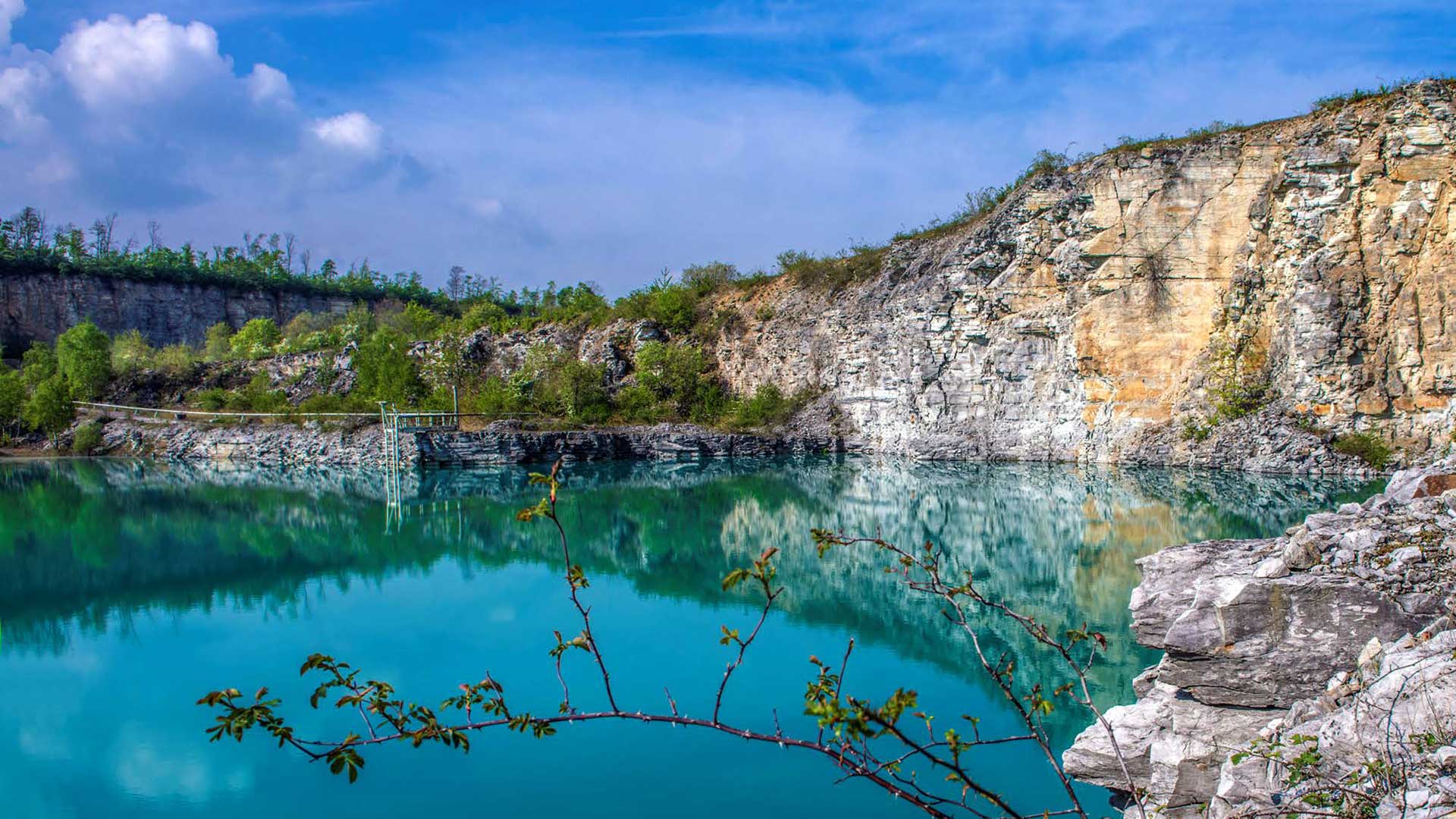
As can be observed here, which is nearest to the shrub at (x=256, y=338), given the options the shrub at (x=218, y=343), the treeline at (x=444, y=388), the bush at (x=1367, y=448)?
the shrub at (x=218, y=343)

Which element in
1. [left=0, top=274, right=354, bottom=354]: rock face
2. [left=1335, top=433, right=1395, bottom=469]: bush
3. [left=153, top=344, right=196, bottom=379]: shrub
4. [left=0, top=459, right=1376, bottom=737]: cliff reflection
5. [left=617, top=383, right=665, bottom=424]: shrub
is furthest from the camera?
[left=0, top=274, right=354, bottom=354]: rock face

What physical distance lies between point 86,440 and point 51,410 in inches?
125

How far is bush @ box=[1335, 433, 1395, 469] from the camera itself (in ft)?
76.2

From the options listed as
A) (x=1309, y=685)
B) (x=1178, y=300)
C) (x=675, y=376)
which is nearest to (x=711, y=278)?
(x=675, y=376)

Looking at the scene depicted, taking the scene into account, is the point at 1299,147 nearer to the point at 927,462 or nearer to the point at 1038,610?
the point at 927,462

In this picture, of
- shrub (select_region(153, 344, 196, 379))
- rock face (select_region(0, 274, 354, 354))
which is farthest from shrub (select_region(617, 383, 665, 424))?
rock face (select_region(0, 274, 354, 354))

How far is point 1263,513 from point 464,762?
623 inches

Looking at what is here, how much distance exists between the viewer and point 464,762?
762cm

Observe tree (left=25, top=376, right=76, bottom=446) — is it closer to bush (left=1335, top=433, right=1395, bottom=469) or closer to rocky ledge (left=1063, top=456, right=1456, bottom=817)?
rocky ledge (left=1063, top=456, right=1456, bottom=817)

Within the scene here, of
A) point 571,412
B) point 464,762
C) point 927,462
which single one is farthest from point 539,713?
point 571,412

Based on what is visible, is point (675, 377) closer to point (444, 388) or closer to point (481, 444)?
point (481, 444)

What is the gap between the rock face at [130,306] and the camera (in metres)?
61.8

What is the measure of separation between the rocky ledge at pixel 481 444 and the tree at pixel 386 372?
408 cm

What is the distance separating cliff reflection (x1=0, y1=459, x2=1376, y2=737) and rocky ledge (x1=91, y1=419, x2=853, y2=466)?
2.98 metres
